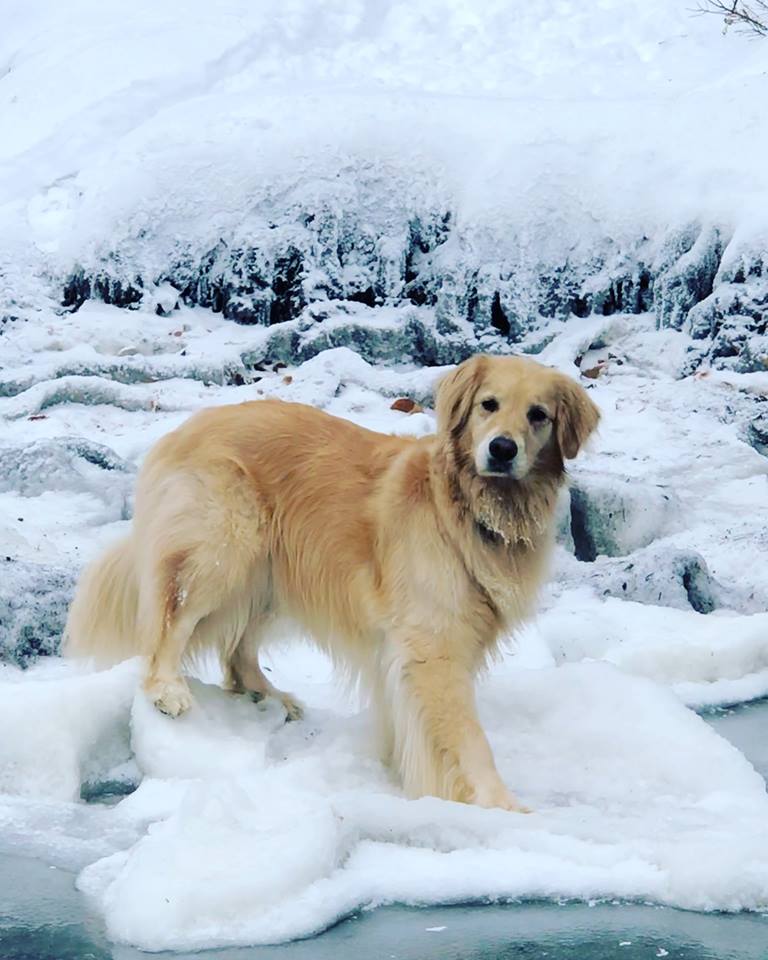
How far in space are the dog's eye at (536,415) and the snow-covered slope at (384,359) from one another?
1033 mm

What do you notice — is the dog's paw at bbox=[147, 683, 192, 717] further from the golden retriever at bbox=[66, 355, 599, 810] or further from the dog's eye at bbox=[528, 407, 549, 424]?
the dog's eye at bbox=[528, 407, 549, 424]

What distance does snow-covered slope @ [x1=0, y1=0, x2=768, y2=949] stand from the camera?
3689 millimetres

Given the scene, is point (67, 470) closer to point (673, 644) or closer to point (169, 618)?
point (169, 618)

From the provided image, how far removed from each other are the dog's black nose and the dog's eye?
0.55 ft

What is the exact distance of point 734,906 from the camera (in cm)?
337

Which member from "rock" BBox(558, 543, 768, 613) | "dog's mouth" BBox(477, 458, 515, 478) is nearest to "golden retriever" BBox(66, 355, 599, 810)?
"dog's mouth" BBox(477, 458, 515, 478)

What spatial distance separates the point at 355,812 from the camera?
12.3 ft

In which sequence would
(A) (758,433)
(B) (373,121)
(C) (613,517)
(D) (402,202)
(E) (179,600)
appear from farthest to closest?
(B) (373,121), (D) (402,202), (A) (758,433), (C) (613,517), (E) (179,600)

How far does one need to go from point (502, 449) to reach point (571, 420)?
13.4 inches

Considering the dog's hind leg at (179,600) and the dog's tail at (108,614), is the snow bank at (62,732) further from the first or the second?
the dog's tail at (108,614)

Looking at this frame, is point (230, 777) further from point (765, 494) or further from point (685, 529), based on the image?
point (765, 494)

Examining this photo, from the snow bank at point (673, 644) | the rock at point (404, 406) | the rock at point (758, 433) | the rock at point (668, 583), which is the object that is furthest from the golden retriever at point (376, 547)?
the rock at point (758, 433)

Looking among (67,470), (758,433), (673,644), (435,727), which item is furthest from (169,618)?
(758,433)

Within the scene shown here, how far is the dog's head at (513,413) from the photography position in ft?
14.9
